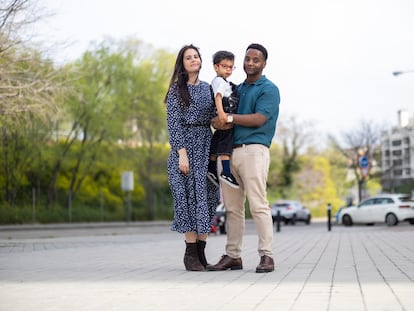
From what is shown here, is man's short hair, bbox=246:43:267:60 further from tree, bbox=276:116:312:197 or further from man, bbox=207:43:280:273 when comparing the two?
tree, bbox=276:116:312:197

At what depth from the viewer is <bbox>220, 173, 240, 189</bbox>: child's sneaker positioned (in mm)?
7918

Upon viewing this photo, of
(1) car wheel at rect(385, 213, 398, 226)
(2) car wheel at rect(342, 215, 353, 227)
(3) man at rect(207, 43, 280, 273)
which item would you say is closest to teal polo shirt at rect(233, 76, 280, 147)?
(3) man at rect(207, 43, 280, 273)

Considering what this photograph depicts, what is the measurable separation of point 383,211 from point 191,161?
27826mm

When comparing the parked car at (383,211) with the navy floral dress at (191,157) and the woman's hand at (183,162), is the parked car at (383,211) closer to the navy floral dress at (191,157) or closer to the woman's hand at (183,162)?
the navy floral dress at (191,157)

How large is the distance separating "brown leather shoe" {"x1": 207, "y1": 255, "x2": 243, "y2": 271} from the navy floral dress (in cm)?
39

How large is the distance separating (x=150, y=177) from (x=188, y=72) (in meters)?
40.2

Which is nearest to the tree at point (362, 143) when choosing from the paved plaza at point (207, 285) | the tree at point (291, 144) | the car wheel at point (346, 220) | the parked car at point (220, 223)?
the tree at point (291, 144)

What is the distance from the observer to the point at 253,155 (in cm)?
776

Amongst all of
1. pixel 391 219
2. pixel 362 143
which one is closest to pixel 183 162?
pixel 391 219

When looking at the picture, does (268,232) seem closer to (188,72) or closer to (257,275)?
(257,275)

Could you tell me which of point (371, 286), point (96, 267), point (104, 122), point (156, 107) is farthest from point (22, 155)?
point (371, 286)

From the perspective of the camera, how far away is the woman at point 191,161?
798cm

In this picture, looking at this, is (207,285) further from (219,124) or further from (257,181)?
(219,124)

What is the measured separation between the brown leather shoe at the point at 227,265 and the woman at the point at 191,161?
0.40ft
